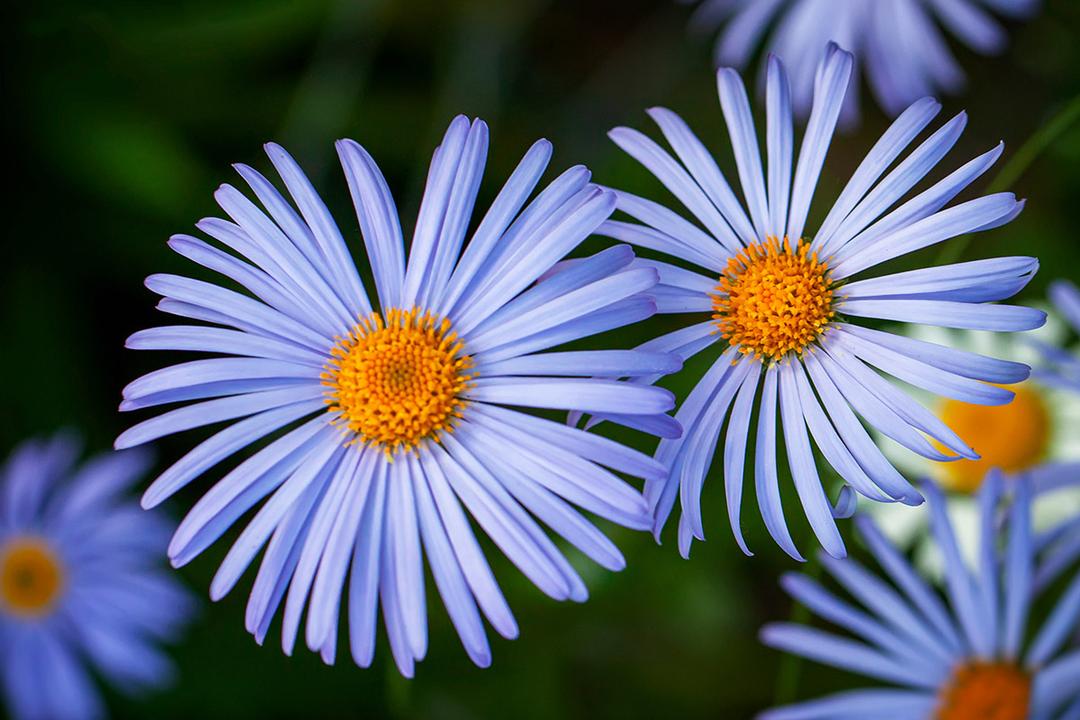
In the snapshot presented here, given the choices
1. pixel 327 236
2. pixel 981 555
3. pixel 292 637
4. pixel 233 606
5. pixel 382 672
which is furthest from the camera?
pixel 233 606

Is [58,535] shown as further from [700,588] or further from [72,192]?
[700,588]

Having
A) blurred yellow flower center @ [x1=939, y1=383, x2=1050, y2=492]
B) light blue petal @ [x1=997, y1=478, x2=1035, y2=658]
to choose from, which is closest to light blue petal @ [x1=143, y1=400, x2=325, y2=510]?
light blue petal @ [x1=997, y1=478, x2=1035, y2=658]

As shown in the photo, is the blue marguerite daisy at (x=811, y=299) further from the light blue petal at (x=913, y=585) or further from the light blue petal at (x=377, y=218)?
the light blue petal at (x=913, y=585)

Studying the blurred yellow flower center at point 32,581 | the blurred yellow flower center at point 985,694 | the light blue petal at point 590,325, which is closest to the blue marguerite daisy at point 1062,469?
the blurred yellow flower center at point 985,694

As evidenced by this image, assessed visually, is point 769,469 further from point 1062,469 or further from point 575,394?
point 1062,469

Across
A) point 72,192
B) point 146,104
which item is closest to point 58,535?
point 72,192

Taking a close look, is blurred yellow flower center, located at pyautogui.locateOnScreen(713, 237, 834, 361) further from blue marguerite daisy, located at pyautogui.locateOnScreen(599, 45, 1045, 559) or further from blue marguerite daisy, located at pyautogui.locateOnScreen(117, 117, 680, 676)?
blue marguerite daisy, located at pyautogui.locateOnScreen(117, 117, 680, 676)

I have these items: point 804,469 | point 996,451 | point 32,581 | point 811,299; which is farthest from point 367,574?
point 32,581
